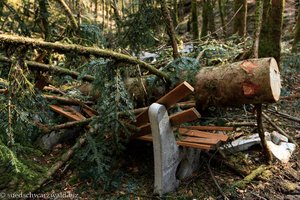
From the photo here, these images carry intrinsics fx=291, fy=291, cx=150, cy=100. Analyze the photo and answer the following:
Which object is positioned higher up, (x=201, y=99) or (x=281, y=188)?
(x=201, y=99)

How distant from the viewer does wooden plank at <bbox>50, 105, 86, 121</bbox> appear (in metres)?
5.05

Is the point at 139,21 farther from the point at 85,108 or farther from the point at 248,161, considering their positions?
the point at 248,161

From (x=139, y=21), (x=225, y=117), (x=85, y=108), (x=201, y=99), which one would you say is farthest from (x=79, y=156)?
(x=139, y=21)

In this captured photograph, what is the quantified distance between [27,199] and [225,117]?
3315 mm

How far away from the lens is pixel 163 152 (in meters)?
3.71

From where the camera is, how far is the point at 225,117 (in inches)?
199

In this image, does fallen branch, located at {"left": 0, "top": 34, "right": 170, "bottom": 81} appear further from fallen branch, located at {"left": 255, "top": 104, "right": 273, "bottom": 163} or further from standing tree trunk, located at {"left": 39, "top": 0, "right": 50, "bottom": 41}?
standing tree trunk, located at {"left": 39, "top": 0, "right": 50, "bottom": 41}

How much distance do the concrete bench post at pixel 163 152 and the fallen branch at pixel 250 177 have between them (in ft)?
2.72

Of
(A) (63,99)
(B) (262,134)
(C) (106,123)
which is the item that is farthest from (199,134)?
(A) (63,99)

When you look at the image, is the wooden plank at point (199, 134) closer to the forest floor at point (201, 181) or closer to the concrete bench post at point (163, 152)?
the concrete bench post at point (163, 152)

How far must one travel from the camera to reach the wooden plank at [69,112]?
505 cm

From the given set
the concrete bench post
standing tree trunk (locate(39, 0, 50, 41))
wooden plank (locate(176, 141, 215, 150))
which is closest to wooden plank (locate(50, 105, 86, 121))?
the concrete bench post

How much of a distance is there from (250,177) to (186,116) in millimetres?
1416

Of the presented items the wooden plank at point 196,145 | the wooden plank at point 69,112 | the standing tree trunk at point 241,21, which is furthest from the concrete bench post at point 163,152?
the standing tree trunk at point 241,21
